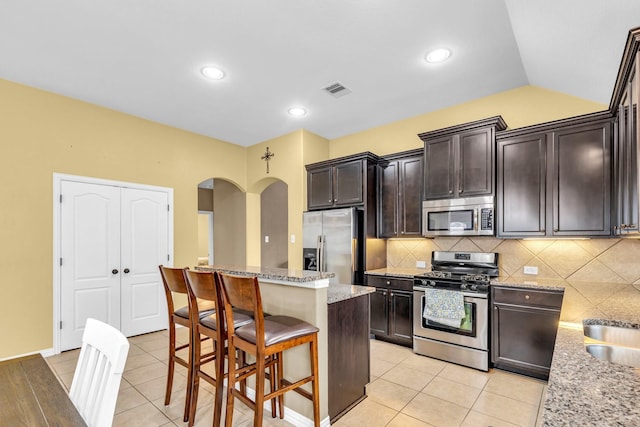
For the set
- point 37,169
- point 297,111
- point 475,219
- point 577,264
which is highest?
point 297,111

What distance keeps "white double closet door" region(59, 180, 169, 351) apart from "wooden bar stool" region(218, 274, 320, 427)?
2.86 metres

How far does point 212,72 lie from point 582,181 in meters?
3.74

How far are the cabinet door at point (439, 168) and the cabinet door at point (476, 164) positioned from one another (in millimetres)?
106

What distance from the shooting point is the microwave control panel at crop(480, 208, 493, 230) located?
326 centimetres

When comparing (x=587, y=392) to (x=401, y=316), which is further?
(x=401, y=316)

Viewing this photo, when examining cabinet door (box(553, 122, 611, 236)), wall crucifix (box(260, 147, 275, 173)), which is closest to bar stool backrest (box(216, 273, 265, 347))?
cabinet door (box(553, 122, 611, 236))

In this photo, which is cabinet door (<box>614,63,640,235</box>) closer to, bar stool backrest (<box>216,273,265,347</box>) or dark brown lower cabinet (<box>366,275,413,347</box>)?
dark brown lower cabinet (<box>366,275,413,347</box>)

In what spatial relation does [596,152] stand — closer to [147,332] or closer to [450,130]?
[450,130]

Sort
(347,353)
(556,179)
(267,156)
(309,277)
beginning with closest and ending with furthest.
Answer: (309,277) → (347,353) → (556,179) → (267,156)

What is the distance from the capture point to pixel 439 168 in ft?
11.9

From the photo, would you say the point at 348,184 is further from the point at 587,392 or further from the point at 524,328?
the point at 587,392

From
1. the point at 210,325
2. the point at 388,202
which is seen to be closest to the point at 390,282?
the point at 388,202

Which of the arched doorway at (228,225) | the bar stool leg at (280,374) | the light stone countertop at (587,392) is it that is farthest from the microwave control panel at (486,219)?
the arched doorway at (228,225)

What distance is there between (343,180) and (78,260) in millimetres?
3438
